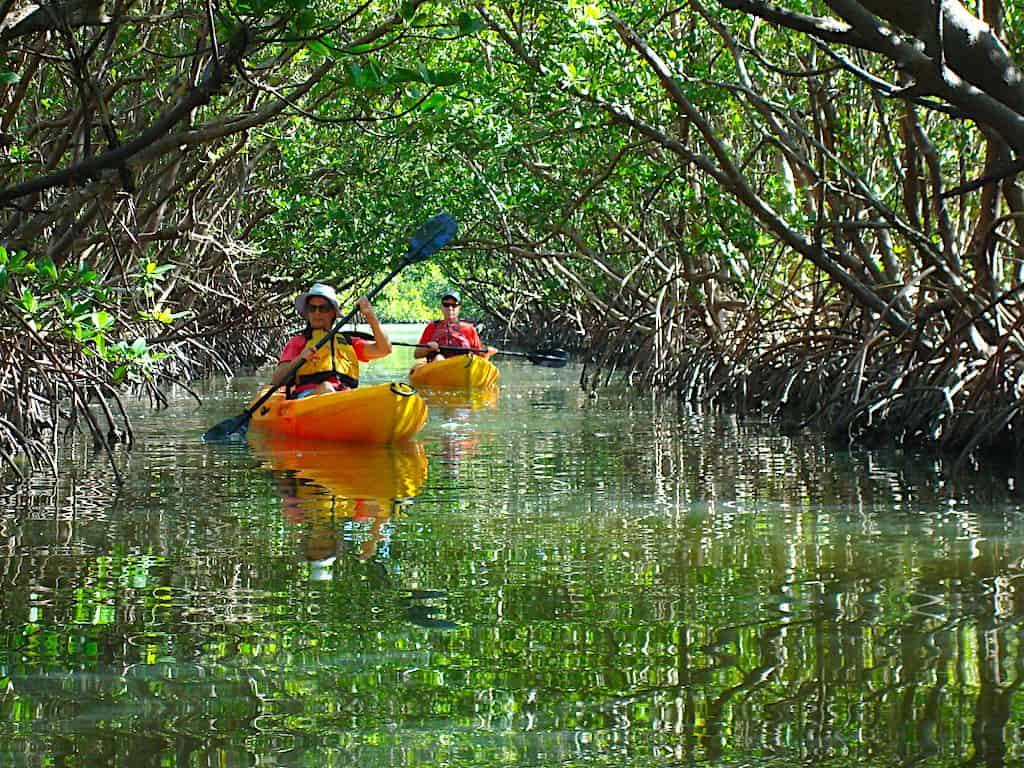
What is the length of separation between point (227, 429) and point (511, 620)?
6.07m

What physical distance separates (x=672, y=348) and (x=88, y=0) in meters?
11.3

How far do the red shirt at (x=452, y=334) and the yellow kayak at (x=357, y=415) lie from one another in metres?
8.39

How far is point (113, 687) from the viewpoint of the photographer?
3562 millimetres

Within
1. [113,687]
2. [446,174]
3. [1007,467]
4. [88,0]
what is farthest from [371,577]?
[446,174]

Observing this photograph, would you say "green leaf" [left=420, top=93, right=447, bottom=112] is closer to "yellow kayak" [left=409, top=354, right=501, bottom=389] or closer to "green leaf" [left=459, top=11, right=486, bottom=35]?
"green leaf" [left=459, top=11, right=486, bottom=35]

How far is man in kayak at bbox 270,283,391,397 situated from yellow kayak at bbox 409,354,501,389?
617cm

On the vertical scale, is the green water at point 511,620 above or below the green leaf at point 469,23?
below

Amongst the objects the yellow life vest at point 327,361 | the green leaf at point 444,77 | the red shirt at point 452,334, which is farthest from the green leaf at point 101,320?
the red shirt at point 452,334

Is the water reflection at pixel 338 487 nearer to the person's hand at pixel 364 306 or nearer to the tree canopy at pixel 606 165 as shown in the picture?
the person's hand at pixel 364 306

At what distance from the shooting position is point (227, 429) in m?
10.0

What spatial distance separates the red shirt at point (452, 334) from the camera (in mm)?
18656

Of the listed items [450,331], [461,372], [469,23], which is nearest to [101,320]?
[469,23]

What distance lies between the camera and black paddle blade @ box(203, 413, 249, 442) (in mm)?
10039

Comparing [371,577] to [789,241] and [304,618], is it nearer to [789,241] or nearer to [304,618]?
[304,618]
